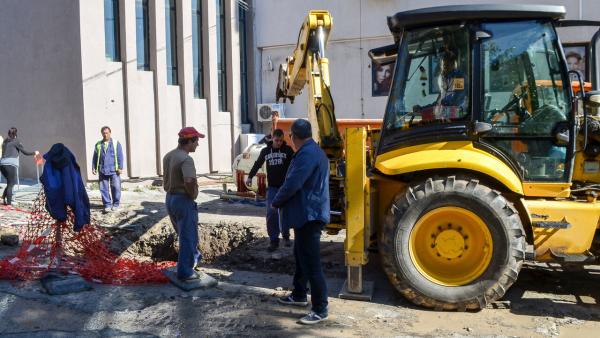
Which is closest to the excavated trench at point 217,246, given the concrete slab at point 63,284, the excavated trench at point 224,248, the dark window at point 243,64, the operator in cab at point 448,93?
the excavated trench at point 224,248

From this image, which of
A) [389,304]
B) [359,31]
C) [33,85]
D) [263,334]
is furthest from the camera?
[359,31]

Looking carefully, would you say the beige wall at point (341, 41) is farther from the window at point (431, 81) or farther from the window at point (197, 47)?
the window at point (431, 81)

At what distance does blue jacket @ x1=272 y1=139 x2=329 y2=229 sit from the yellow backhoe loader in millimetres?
530

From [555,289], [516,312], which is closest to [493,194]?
[516,312]

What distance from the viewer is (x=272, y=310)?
5254 millimetres

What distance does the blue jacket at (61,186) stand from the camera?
19.1ft

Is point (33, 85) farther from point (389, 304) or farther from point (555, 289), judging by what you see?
point (555, 289)

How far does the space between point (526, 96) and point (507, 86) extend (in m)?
0.20

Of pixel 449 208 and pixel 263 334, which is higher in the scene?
pixel 449 208

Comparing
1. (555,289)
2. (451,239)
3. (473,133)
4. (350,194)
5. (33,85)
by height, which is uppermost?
(33,85)

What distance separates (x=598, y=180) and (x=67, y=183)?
538 cm

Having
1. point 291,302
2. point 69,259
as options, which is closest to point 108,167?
point 69,259

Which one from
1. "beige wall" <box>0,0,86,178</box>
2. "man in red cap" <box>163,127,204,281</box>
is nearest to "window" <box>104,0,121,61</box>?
"beige wall" <box>0,0,86,178</box>

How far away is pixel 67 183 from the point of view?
5848 millimetres
